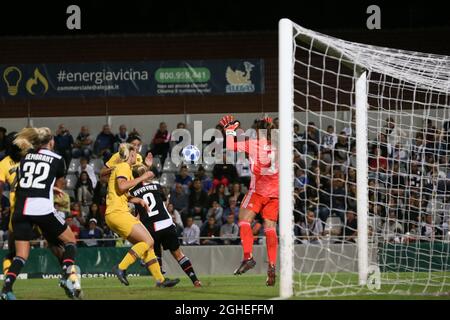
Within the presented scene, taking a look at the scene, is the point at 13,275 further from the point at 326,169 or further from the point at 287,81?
the point at 326,169

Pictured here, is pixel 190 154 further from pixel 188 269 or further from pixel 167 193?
pixel 188 269

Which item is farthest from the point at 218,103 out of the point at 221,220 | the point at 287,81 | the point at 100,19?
the point at 287,81

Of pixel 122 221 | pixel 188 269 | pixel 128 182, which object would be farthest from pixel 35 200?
pixel 188 269

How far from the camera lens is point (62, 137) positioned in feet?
74.5

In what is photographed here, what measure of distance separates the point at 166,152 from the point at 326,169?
4.67 metres

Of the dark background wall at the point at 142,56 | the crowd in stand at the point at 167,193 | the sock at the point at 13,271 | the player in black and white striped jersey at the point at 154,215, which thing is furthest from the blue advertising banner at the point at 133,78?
the sock at the point at 13,271

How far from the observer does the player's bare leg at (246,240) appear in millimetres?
12055

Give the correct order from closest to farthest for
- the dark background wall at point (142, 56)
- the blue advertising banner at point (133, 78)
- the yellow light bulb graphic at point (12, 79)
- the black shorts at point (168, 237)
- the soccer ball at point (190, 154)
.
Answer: the black shorts at point (168, 237), the soccer ball at point (190, 154), the blue advertising banner at point (133, 78), the yellow light bulb graphic at point (12, 79), the dark background wall at point (142, 56)

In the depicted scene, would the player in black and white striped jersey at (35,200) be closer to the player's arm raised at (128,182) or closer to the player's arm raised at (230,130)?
the player's arm raised at (128,182)

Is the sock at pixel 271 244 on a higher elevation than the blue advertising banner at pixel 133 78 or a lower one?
Answer: lower

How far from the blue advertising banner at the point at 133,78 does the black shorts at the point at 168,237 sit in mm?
10658

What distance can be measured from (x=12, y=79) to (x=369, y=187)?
13.3m

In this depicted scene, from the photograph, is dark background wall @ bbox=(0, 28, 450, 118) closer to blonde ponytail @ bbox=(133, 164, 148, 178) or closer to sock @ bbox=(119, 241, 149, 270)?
blonde ponytail @ bbox=(133, 164, 148, 178)

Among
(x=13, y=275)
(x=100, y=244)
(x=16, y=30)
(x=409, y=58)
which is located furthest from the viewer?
(x=16, y=30)
